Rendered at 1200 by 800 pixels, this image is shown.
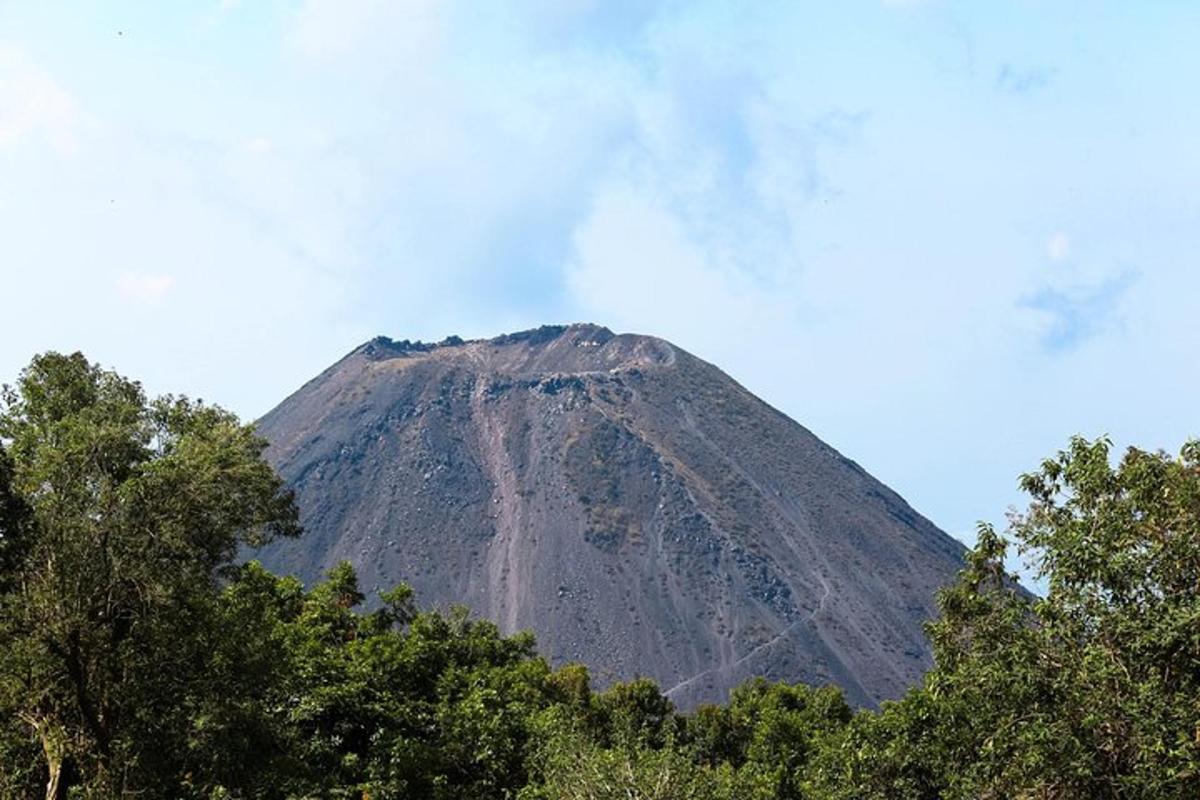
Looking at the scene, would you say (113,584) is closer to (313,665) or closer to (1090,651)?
(313,665)

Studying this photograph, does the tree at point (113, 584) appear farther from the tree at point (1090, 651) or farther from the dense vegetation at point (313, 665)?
the tree at point (1090, 651)

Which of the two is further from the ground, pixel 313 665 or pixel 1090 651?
pixel 313 665

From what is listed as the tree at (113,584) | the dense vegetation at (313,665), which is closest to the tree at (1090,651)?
the dense vegetation at (313,665)

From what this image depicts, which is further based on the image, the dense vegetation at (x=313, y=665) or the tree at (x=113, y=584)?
the tree at (x=113, y=584)

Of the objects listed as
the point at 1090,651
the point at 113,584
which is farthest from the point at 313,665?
the point at 1090,651

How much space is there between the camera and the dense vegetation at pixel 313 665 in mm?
17094

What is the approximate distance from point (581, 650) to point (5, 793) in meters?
153

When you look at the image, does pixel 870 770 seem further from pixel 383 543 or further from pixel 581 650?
pixel 383 543

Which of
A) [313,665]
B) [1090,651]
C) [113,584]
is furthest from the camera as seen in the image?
[313,665]

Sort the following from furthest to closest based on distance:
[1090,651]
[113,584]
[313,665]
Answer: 1. [313,665]
2. [113,584]
3. [1090,651]

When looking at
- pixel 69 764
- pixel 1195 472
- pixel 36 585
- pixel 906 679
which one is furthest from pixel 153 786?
pixel 906 679

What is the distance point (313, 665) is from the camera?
30500 millimetres

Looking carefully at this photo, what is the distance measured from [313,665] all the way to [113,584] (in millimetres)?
10944

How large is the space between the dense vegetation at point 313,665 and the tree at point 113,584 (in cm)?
5
